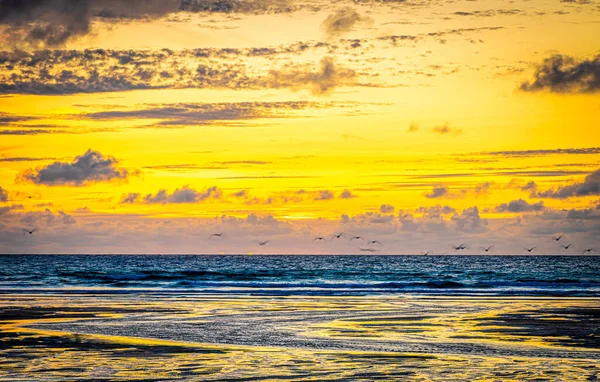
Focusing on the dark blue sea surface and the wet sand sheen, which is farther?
the dark blue sea surface

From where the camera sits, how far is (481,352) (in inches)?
944

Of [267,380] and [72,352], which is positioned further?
[72,352]

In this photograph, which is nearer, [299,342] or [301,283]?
[299,342]

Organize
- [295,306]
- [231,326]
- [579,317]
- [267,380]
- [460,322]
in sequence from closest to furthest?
[267,380]
[231,326]
[460,322]
[579,317]
[295,306]

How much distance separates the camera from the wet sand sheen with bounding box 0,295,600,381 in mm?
20203

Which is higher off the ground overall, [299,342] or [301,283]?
[299,342]

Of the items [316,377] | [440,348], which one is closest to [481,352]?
[440,348]

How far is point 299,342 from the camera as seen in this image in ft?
86.8

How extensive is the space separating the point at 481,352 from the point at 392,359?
339 cm

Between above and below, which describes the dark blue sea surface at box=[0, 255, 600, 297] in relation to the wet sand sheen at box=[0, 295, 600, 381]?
below

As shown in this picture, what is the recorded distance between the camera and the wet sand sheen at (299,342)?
20203 millimetres

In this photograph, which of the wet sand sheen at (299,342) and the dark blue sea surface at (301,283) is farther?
the dark blue sea surface at (301,283)

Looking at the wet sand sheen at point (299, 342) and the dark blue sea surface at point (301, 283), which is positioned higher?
the wet sand sheen at point (299, 342)

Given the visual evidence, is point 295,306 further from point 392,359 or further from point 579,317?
point 392,359
